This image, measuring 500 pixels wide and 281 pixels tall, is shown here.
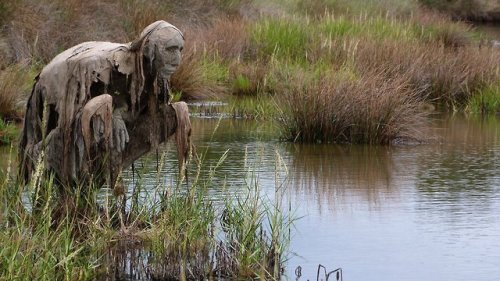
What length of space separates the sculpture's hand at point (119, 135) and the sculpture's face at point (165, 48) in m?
0.39

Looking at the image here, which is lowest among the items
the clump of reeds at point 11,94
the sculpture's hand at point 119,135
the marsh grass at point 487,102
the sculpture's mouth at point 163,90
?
the marsh grass at point 487,102

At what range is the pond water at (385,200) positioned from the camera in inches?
326

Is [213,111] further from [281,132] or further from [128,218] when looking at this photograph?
[128,218]

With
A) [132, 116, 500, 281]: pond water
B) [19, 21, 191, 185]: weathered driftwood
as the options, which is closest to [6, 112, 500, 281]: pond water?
[132, 116, 500, 281]: pond water

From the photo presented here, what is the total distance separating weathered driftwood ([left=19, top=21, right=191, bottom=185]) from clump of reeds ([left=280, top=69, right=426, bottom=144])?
603 centimetres

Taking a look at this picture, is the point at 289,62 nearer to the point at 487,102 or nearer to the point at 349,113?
the point at 487,102

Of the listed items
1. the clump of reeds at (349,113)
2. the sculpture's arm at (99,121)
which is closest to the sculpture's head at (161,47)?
the sculpture's arm at (99,121)

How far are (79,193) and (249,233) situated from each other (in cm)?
107

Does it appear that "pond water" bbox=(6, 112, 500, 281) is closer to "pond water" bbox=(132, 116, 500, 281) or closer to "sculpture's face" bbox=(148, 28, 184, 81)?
"pond water" bbox=(132, 116, 500, 281)

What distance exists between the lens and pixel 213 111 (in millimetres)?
17875

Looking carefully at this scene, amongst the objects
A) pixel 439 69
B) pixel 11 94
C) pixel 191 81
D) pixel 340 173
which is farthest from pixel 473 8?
pixel 340 173

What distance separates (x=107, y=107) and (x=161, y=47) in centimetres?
49

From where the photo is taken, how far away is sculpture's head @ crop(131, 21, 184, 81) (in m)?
7.68

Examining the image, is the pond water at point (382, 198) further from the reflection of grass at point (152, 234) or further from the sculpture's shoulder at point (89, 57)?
the sculpture's shoulder at point (89, 57)
